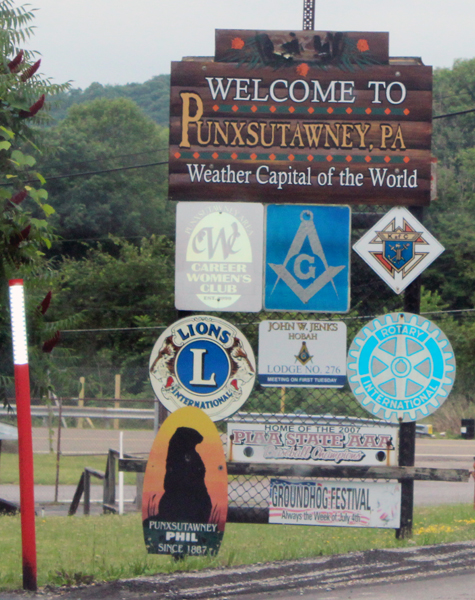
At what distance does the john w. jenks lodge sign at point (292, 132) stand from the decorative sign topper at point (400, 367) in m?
1.04

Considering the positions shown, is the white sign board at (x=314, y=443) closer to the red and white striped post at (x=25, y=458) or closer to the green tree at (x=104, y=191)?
the red and white striped post at (x=25, y=458)

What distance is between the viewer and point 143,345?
1352 inches

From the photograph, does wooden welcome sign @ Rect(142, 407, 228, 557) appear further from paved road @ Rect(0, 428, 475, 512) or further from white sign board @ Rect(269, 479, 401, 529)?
paved road @ Rect(0, 428, 475, 512)

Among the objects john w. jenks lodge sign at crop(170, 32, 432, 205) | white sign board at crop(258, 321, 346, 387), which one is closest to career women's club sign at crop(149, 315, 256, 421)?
white sign board at crop(258, 321, 346, 387)

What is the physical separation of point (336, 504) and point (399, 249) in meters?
2.11

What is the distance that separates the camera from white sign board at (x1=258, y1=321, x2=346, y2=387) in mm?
6664

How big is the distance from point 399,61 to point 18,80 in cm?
312

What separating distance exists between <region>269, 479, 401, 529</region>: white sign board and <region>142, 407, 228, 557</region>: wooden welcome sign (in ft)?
1.78

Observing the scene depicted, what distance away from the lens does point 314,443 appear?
6578 millimetres

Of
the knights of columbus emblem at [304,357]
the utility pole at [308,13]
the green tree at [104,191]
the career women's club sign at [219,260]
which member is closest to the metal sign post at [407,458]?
the knights of columbus emblem at [304,357]

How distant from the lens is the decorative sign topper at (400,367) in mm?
6727

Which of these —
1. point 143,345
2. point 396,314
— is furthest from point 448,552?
point 143,345

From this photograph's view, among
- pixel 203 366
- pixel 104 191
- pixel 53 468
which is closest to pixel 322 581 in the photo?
pixel 203 366

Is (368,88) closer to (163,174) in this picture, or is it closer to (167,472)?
(167,472)
